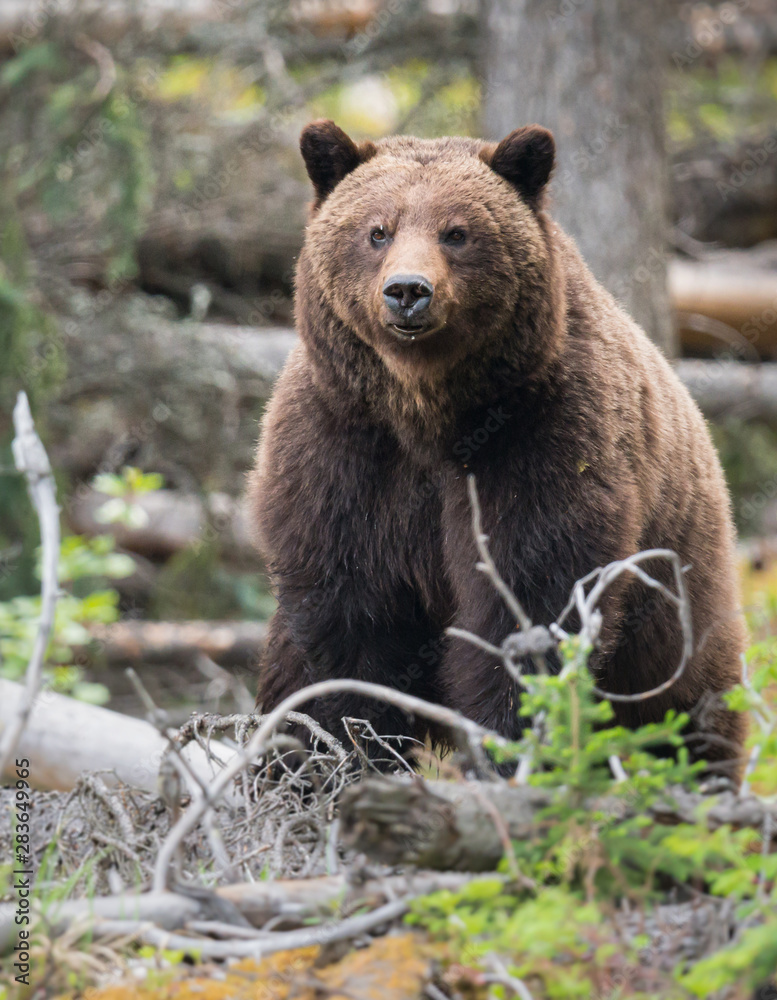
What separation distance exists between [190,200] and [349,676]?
633 centimetres

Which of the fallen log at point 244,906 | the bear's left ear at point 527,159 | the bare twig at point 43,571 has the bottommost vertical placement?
the fallen log at point 244,906

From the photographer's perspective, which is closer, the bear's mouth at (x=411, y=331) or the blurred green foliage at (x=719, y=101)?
the bear's mouth at (x=411, y=331)

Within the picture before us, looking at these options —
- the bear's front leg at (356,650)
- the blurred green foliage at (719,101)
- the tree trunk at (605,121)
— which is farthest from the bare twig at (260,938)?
the blurred green foliage at (719,101)

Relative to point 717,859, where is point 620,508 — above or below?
above

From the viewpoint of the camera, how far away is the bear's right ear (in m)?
4.37

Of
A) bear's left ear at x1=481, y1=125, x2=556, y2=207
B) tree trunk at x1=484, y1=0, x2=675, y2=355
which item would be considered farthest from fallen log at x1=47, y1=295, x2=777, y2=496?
bear's left ear at x1=481, y1=125, x2=556, y2=207

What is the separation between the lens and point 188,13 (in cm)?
957

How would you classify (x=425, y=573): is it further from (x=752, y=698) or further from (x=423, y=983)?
(x=423, y=983)

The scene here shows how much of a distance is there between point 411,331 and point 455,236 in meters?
0.51

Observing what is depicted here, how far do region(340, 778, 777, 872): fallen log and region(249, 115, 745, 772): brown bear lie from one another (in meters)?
1.41

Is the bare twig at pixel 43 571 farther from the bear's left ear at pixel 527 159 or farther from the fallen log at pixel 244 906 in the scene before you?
the bear's left ear at pixel 527 159

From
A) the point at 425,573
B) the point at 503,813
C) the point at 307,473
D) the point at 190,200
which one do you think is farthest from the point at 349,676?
the point at 190,200

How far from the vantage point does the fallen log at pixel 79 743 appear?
5.01 metres

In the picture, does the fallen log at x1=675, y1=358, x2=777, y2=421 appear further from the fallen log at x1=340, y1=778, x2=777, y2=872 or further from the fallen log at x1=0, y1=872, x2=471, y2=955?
the fallen log at x1=0, y1=872, x2=471, y2=955
